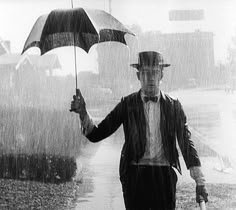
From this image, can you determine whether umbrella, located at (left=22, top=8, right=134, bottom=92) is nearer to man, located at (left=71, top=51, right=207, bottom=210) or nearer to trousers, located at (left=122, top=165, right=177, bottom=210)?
man, located at (left=71, top=51, right=207, bottom=210)

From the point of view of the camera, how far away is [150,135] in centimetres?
197

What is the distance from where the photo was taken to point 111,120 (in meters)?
2.02

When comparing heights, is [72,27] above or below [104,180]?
above

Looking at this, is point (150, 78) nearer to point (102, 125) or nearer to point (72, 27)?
point (102, 125)

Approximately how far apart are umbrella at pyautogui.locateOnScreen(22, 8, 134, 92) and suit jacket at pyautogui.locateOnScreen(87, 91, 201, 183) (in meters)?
0.40

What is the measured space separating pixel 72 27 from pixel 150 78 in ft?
1.66

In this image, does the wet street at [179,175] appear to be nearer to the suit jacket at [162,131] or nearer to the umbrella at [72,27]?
the suit jacket at [162,131]

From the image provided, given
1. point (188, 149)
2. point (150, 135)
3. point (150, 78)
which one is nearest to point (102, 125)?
point (150, 135)

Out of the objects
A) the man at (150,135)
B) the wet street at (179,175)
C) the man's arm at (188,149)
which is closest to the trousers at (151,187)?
the man at (150,135)

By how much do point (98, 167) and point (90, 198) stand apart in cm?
24

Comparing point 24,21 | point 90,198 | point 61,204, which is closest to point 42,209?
point 61,204

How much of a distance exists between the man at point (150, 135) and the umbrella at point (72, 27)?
0.80ft

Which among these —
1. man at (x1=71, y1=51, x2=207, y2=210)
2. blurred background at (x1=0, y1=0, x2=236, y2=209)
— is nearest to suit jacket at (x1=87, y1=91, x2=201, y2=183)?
man at (x1=71, y1=51, x2=207, y2=210)

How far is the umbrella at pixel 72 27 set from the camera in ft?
6.31
